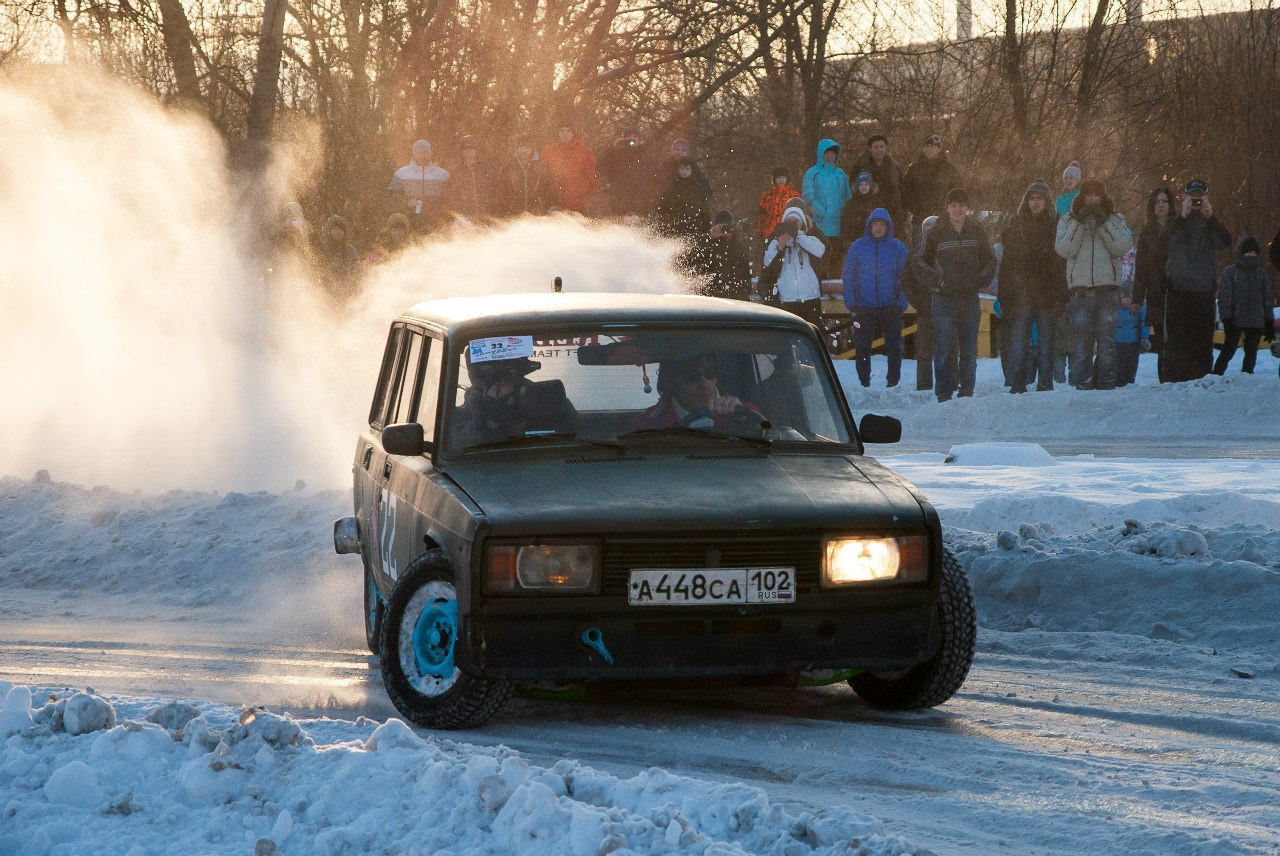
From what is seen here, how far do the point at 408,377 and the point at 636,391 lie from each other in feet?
4.03

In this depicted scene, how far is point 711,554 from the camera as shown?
17.4ft

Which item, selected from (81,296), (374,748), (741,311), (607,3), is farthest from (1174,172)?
(374,748)

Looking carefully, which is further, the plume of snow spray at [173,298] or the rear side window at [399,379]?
the plume of snow spray at [173,298]

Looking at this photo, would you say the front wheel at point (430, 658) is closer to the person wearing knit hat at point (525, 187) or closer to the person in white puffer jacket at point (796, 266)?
the person in white puffer jacket at point (796, 266)

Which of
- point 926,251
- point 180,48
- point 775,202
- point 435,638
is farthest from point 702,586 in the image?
point 180,48

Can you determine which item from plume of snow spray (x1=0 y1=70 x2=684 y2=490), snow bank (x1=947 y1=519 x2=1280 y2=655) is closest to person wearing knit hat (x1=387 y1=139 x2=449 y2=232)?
plume of snow spray (x1=0 y1=70 x2=684 y2=490)

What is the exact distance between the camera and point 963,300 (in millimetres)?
16828

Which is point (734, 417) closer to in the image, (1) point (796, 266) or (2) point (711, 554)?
(2) point (711, 554)

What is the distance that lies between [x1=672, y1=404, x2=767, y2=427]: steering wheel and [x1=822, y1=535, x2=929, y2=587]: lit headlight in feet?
3.28

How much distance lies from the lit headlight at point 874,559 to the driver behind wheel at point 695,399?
987mm

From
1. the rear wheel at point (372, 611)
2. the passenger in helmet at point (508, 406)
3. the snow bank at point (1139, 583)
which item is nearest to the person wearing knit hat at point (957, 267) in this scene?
the snow bank at point (1139, 583)

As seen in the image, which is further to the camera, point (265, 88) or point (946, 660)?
point (265, 88)

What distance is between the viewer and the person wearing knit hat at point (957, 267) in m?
16.7

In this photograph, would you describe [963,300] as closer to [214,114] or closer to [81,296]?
[81,296]
